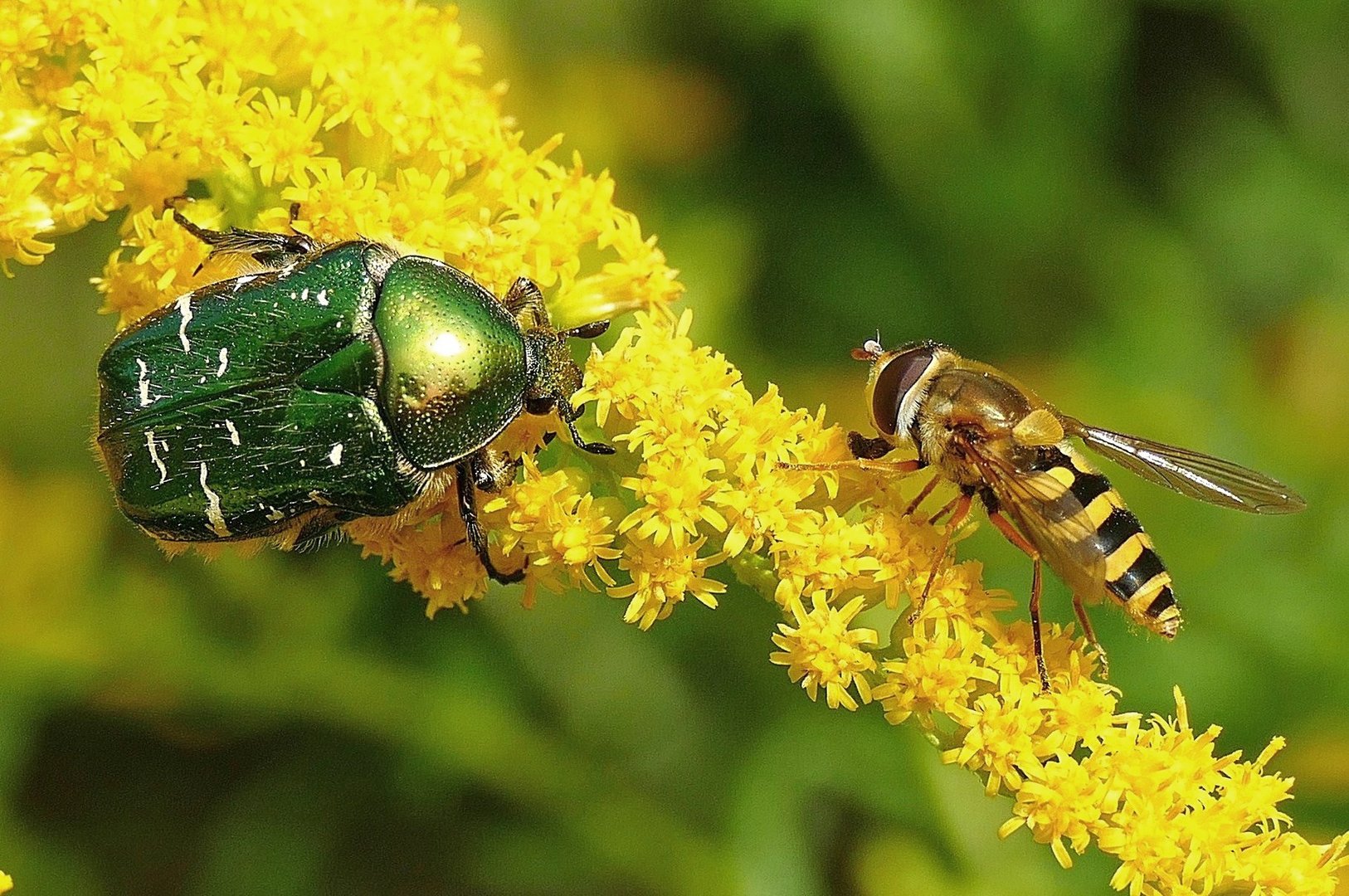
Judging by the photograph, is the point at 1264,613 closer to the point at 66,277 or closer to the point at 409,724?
the point at 409,724

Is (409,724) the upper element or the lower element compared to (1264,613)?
lower

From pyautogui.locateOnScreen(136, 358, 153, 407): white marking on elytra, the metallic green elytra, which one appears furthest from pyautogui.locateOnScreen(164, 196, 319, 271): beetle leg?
pyautogui.locateOnScreen(136, 358, 153, 407): white marking on elytra

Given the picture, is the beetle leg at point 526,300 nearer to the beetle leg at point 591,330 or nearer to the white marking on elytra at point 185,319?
the beetle leg at point 591,330

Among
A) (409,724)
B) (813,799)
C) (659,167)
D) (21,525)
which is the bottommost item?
(21,525)

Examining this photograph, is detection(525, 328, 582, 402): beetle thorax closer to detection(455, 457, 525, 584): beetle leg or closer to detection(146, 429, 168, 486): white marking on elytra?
detection(455, 457, 525, 584): beetle leg

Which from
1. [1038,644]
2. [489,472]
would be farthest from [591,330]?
[1038,644]

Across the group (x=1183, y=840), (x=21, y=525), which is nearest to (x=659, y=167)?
(x=21, y=525)
